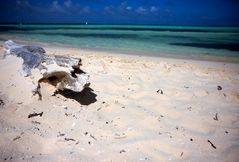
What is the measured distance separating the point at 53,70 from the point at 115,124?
1.17 meters

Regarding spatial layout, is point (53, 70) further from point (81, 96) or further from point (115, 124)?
point (115, 124)

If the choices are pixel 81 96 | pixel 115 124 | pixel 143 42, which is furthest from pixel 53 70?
pixel 143 42

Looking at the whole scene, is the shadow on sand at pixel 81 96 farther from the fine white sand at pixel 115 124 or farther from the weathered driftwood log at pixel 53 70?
the weathered driftwood log at pixel 53 70

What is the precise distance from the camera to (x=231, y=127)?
128 inches

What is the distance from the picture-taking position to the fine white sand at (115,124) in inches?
94.0

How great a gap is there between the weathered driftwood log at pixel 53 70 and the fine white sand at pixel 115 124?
0.38 ft

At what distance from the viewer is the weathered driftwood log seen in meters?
3.26

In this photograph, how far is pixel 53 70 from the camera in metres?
3.29

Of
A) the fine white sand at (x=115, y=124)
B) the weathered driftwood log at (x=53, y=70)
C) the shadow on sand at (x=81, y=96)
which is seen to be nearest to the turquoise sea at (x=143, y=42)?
the fine white sand at (x=115, y=124)

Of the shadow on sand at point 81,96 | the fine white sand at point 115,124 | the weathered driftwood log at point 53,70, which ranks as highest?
the weathered driftwood log at point 53,70

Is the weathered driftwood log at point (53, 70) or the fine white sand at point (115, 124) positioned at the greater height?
the weathered driftwood log at point (53, 70)

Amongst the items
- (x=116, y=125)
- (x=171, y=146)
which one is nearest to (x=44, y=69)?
(x=116, y=125)

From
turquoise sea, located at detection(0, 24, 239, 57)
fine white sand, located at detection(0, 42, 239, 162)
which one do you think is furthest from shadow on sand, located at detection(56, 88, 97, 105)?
turquoise sea, located at detection(0, 24, 239, 57)

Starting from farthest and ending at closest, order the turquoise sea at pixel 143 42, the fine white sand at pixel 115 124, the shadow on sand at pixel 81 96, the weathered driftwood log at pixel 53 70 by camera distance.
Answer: the turquoise sea at pixel 143 42, the shadow on sand at pixel 81 96, the weathered driftwood log at pixel 53 70, the fine white sand at pixel 115 124
